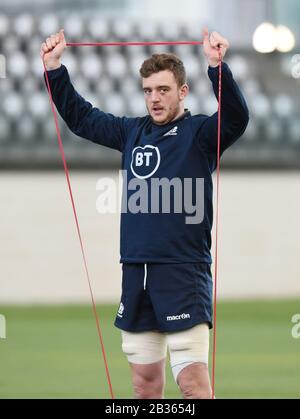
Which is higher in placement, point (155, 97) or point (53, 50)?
point (53, 50)

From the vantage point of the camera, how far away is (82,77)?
15.8 meters

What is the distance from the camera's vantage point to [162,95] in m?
4.74

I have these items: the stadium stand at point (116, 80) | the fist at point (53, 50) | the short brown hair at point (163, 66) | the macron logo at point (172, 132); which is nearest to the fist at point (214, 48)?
the short brown hair at point (163, 66)

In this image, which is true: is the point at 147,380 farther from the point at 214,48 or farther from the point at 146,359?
the point at 214,48

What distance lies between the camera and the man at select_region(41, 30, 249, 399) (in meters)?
4.67

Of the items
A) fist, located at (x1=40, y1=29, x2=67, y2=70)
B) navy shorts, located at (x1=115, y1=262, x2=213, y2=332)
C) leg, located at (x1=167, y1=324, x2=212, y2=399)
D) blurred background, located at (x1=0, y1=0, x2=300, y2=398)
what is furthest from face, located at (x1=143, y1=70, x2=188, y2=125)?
blurred background, located at (x1=0, y1=0, x2=300, y2=398)

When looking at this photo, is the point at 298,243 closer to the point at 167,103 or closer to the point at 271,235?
the point at 271,235

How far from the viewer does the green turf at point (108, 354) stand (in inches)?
290

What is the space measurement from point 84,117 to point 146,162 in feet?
1.54

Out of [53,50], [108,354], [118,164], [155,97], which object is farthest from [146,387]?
[118,164]

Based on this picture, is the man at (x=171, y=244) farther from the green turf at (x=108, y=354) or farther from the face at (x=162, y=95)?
the green turf at (x=108, y=354)

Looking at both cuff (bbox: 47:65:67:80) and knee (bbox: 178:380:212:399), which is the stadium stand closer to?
cuff (bbox: 47:65:67:80)
